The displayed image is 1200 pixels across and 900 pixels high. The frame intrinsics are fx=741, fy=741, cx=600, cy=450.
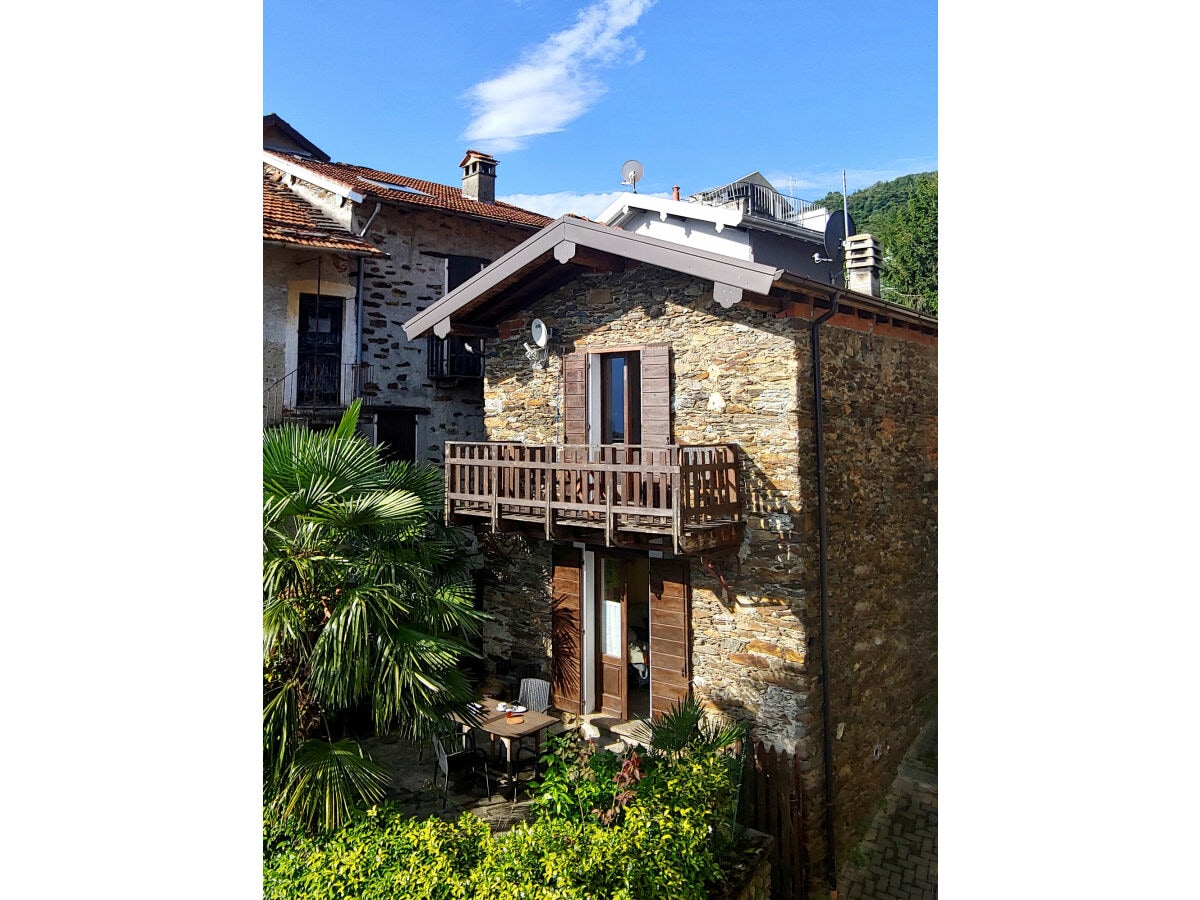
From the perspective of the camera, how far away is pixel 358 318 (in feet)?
33.2

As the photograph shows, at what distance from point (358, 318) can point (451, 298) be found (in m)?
2.70

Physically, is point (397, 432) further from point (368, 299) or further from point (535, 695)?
point (535, 695)

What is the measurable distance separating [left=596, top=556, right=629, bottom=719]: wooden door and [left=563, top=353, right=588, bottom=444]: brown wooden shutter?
1366 millimetres

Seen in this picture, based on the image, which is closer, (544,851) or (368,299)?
(544,851)

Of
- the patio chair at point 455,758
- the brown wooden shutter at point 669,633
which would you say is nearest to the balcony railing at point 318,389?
the patio chair at point 455,758

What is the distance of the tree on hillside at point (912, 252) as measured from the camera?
407 inches

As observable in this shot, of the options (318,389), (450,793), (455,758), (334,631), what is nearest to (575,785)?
(334,631)

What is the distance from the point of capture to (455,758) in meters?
7.18

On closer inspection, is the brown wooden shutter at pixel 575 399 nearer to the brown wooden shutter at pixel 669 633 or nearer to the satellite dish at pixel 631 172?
the brown wooden shutter at pixel 669 633

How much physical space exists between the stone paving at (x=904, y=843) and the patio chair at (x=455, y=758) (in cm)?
346

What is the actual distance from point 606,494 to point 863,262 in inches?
174

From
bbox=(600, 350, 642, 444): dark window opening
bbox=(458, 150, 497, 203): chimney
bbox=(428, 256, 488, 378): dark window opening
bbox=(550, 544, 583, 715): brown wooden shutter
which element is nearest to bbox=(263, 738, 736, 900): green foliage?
bbox=(550, 544, 583, 715): brown wooden shutter
